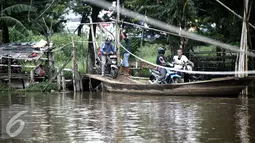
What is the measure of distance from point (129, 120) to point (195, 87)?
5443 mm

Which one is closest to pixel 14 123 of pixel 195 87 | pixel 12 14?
pixel 195 87

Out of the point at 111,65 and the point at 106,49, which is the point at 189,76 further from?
the point at 106,49

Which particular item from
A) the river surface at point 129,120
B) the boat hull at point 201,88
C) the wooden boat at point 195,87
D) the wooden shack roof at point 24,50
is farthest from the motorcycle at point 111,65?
the river surface at point 129,120

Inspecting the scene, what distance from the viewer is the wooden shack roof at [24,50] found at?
20.3m

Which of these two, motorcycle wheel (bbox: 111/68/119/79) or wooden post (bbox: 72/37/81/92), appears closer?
motorcycle wheel (bbox: 111/68/119/79)

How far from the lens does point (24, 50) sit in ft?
Result: 69.2

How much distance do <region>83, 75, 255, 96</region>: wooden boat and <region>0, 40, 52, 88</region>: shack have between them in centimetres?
353

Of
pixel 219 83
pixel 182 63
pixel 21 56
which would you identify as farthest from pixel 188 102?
pixel 21 56

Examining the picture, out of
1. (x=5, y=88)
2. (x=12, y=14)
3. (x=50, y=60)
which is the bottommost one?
(x=5, y=88)

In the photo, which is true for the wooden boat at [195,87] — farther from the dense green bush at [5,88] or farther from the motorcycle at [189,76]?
the dense green bush at [5,88]

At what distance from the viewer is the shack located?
2033 cm

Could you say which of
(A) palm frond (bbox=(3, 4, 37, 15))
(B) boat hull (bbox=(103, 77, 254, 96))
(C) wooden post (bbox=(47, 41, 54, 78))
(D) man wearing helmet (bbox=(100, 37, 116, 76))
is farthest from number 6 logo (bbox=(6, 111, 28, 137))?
(A) palm frond (bbox=(3, 4, 37, 15))

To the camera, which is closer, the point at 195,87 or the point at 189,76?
the point at 195,87

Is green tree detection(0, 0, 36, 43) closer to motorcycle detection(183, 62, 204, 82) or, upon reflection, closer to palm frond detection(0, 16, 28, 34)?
palm frond detection(0, 16, 28, 34)
